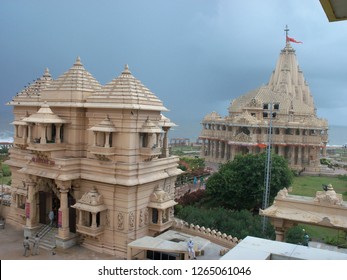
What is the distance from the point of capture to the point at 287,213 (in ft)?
56.0

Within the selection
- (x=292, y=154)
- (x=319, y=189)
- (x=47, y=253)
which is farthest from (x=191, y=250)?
(x=292, y=154)

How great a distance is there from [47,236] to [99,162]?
543 cm

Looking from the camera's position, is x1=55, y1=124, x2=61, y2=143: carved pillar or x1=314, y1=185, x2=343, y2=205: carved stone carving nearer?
x1=314, y1=185, x2=343, y2=205: carved stone carving

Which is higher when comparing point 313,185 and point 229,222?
point 229,222

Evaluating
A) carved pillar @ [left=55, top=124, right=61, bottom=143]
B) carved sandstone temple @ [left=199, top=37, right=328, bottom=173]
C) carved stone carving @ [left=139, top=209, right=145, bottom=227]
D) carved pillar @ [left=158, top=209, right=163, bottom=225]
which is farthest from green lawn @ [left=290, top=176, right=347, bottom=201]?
carved pillar @ [left=55, top=124, right=61, bottom=143]

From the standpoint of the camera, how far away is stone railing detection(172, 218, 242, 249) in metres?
19.9

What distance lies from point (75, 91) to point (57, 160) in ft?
13.0

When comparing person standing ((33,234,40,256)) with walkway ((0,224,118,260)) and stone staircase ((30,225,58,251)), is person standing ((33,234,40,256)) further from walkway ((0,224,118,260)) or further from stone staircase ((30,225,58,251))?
stone staircase ((30,225,58,251))

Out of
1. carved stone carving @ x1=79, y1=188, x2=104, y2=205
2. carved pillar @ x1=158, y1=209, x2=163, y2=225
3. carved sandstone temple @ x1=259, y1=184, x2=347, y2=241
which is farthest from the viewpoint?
carved pillar @ x1=158, y1=209, x2=163, y2=225

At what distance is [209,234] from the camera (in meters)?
21.0

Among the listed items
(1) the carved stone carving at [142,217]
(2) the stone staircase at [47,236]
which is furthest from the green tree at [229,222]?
(2) the stone staircase at [47,236]

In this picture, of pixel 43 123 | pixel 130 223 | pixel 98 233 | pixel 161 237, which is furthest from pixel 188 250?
pixel 43 123

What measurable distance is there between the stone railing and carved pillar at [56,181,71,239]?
610 cm

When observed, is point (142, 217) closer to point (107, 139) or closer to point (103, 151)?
point (103, 151)
